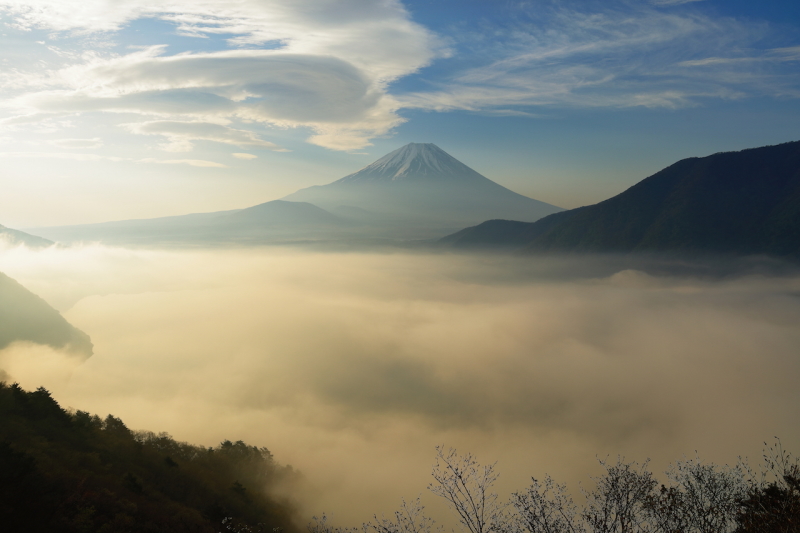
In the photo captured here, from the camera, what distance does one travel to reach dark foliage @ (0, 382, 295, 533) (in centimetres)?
2872

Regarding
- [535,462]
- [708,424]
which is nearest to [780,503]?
[535,462]

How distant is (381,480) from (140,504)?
8240 centimetres

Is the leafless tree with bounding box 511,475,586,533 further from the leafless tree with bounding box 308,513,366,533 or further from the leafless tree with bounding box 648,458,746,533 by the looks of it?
the leafless tree with bounding box 308,513,366,533

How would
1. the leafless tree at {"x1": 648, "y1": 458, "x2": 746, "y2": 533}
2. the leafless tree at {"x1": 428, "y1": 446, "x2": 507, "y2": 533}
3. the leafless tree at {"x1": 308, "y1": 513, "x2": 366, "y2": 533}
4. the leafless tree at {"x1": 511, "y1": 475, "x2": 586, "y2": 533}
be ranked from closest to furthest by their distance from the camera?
the leafless tree at {"x1": 648, "y1": 458, "x2": 746, "y2": 533}
the leafless tree at {"x1": 511, "y1": 475, "x2": 586, "y2": 533}
the leafless tree at {"x1": 428, "y1": 446, "x2": 507, "y2": 533}
the leafless tree at {"x1": 308, "y1": 513, "x2": 366, "y2": 533}

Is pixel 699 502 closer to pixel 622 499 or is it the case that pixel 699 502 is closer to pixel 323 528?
pixel 622 499

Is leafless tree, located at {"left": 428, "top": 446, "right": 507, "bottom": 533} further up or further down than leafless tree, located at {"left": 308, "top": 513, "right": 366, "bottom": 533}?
further up

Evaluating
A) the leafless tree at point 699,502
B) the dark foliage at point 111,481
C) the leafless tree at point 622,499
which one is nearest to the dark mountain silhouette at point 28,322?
the dark foliage at point 111,481

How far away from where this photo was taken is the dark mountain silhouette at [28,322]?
407ft

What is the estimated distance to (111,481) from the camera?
127ft

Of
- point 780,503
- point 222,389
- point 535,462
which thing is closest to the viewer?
point 780,503

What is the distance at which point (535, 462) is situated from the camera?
122 m

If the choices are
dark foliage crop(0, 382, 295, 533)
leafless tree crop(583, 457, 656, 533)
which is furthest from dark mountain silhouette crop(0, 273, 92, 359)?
leafless tree crop(583, 457, 656, 533)

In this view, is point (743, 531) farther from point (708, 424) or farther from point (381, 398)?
point (381, 398)

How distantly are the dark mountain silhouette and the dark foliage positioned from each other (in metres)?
89.7
